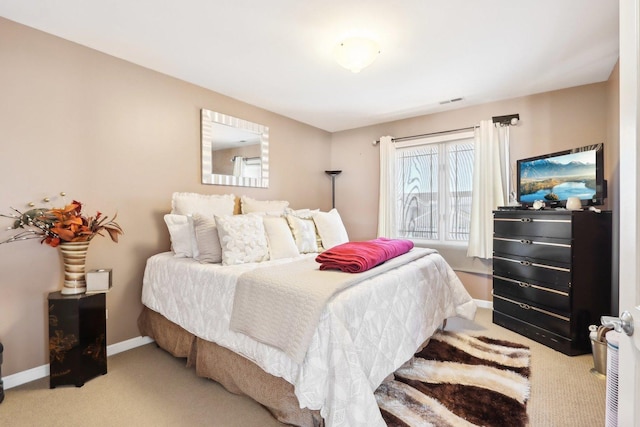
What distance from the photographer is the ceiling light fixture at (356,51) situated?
214 centimetres

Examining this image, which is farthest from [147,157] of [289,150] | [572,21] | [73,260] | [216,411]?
[572,21]

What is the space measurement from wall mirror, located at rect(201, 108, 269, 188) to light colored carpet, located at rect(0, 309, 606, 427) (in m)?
1.79

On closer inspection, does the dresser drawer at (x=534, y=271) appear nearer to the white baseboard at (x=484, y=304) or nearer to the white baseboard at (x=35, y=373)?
the white baseboard at (x=484, y=304)

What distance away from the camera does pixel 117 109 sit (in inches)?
99.0

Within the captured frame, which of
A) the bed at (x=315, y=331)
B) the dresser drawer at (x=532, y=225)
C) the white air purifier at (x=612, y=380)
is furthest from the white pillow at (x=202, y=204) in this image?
the dresser drawer at (x=532, y=225)

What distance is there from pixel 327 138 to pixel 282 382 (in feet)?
12.6

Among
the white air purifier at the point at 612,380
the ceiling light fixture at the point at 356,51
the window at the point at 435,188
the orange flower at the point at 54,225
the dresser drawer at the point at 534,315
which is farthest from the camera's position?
the window at the point at 435,188

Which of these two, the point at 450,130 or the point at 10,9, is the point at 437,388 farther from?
the point at 10,9

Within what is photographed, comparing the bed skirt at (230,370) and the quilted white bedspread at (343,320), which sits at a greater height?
the quilted white bedspread at (343,320)

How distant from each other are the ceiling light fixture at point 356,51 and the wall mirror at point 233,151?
1.54 m

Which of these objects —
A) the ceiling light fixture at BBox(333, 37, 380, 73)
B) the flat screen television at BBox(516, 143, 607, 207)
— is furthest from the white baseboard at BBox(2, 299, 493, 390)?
the flat screen television at BBox(516, 143, 607, 207)

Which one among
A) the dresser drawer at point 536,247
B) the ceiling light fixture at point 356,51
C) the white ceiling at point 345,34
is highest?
the white ceiling at point 345,34

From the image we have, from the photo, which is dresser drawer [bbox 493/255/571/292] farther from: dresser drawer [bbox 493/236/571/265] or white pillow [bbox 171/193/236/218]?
white pillow [bbox 171/193/236/218]

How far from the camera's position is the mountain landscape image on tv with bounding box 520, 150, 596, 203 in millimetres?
2584
